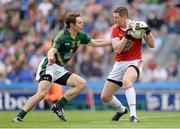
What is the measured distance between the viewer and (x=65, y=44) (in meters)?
15.9

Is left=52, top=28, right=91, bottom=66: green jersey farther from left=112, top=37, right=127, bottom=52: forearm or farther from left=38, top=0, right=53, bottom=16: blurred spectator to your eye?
left=38, top=0, right=53, bottom=16: blurred spectator

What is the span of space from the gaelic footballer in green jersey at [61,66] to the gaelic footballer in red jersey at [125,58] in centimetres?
64

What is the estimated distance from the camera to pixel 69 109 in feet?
81.5

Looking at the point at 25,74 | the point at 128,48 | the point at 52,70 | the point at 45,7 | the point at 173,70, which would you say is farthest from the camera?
the point at 45,7

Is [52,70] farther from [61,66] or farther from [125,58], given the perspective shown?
[125,58]

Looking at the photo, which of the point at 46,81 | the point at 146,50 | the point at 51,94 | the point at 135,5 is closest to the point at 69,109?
the point at 51,94

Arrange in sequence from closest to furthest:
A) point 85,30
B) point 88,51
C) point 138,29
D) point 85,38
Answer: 1. point 138,29
2. point 85,38
3. point 88,51
4. point 85,30

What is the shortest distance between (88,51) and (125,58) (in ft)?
35.1

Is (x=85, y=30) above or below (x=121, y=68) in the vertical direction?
above

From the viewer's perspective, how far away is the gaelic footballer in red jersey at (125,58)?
1509 cm

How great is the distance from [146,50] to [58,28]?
376 centimetres

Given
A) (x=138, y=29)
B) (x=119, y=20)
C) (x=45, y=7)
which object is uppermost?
(x=45, y=7)

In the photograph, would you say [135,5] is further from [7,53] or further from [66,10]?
[7,53]

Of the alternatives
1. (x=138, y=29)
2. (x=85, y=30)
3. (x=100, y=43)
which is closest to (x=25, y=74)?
(x=85, y=30)
